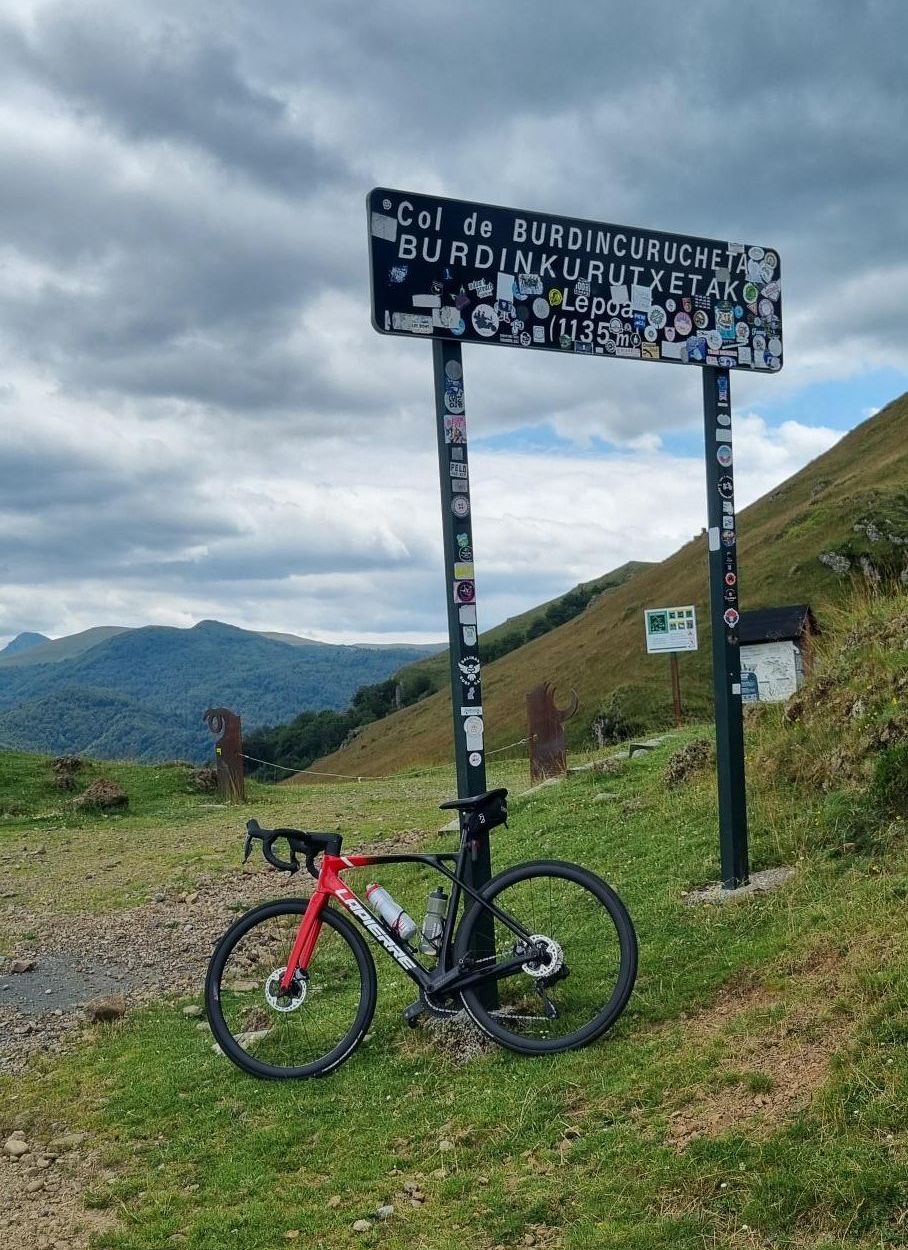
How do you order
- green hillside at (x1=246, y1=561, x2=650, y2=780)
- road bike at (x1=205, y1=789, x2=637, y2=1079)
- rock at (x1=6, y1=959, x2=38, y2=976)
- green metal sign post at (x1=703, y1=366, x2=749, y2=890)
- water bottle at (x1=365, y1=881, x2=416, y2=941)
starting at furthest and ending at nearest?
1. green hillside at (x1=246, y1=561, x2=650, y2=780)
2. rock at (x1=6, y1=959, x2=38, y2=976)
3. green metal sign post at (x1=703, y1=366, x2=749, y2=890)
4. water bottle at (x1=365, y1=881, x2=416, y2=941)
5. road bike at (x1=205, y1=789, x2=637, y2=1079)

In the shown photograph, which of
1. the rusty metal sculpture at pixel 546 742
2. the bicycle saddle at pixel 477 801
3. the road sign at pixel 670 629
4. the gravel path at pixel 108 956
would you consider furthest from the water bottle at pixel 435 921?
the road sign at pixel 670 629

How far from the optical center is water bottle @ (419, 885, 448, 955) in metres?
5.48

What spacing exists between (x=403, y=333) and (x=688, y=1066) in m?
3.98

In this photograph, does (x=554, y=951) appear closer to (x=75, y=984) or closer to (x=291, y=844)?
(x=291, y=844)

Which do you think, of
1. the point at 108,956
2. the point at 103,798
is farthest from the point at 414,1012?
the point at 103,798

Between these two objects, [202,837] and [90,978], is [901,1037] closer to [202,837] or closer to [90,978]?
[90,978]

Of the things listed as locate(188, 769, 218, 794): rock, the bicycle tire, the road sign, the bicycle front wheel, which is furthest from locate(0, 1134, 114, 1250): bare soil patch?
the road sign

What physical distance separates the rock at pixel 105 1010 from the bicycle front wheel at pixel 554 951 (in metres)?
3.18

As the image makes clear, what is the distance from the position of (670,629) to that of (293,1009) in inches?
834

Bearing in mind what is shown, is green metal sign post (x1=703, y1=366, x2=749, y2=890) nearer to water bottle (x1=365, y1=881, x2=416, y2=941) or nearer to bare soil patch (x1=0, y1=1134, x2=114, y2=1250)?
water bottle (x1=365, y1=881, x2=416, y2=941)

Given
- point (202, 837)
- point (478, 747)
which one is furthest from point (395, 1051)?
point (202, 837)

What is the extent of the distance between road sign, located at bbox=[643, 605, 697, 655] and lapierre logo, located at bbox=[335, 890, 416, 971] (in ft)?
67.9

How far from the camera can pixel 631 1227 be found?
138 inches

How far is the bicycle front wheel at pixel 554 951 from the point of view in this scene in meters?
5.15
